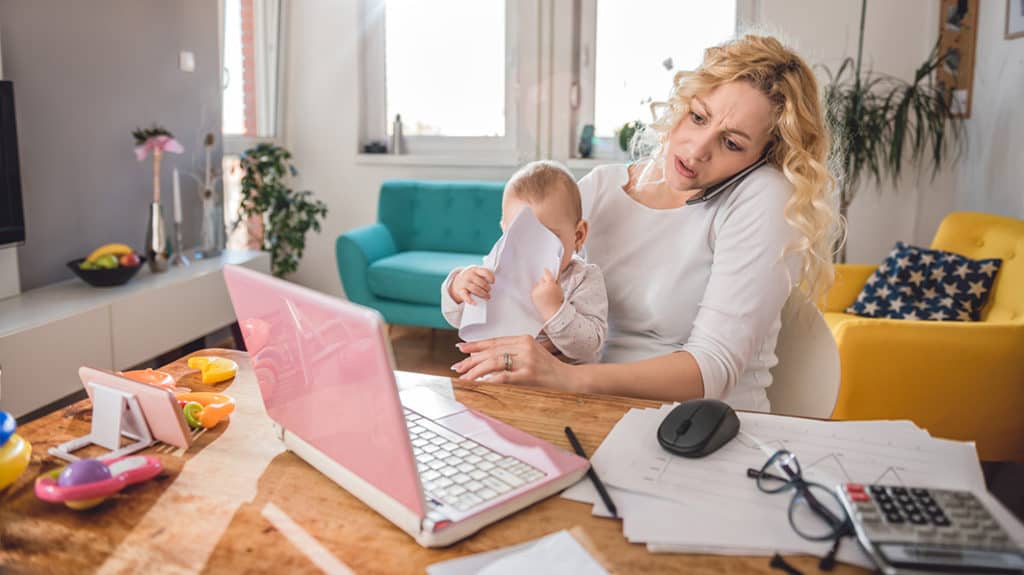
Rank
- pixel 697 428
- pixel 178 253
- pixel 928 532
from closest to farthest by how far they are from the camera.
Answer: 1. pixel 928 532
2. pixel 697 428
3. pixel 178 253

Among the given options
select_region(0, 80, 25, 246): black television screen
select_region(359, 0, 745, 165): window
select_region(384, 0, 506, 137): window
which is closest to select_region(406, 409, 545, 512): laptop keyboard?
select_region(0, 80, 25, 246): black television screen

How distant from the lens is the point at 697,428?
84cm

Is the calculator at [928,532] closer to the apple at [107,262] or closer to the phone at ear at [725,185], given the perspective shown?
the phone at ear at [725,185]

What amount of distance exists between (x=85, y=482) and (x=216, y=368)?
39cm

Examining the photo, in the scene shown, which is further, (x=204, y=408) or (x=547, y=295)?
(x=547, y=295)

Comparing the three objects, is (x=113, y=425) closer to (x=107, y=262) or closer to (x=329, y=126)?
(x=107, y=262)

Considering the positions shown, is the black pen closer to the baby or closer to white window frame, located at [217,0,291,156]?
the baby

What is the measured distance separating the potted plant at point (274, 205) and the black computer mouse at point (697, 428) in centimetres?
352

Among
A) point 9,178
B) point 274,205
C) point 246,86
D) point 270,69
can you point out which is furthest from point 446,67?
point 9,178

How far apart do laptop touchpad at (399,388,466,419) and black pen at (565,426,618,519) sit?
0.15 metres

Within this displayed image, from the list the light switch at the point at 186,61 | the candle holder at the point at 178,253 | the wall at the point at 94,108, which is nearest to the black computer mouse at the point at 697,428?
the wall at the point at 94,108

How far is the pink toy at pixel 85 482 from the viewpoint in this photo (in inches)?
28.0

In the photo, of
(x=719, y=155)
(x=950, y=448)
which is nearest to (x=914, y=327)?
(x=719, y=155)

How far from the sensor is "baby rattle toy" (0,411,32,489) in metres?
0.75
